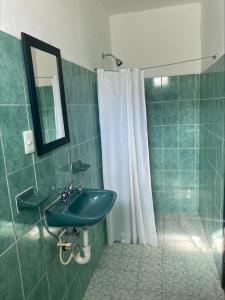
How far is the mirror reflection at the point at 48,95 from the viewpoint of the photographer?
1.40 metres

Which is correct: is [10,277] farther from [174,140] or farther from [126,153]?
[174,140]

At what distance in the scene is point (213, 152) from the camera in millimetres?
2193

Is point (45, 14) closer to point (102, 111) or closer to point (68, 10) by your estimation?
point (68, 10)

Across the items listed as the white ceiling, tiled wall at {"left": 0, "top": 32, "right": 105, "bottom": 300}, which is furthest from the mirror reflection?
the white ceiling

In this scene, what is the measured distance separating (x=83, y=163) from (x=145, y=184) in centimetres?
73

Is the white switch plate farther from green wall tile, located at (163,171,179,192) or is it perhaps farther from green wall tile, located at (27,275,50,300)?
green wall tile, located at (163,171,179,192)

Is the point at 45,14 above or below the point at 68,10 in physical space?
below

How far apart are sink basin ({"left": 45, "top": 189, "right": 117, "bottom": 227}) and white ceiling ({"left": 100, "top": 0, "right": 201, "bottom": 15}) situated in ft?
6.49

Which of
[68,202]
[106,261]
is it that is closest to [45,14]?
[68,202]

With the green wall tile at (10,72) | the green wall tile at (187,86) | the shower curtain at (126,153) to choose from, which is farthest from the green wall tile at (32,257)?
the green wall tile at (187,86)

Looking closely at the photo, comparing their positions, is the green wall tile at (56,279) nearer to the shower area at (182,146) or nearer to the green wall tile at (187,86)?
the shower area at (182,146)

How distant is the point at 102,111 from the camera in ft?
7.66

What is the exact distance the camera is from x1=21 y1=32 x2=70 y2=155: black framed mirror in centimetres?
131

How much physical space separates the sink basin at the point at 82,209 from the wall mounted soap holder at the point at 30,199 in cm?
18
